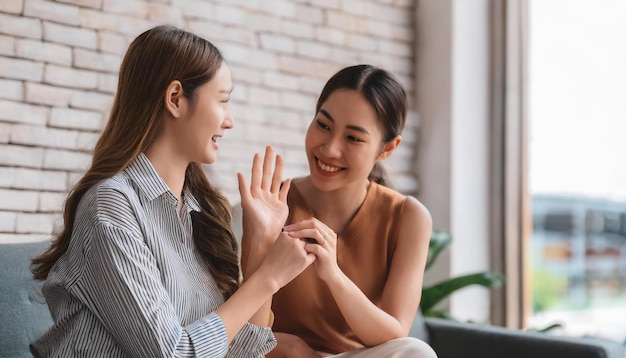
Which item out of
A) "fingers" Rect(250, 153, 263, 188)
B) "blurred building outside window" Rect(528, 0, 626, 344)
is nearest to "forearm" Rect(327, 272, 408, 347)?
"fingers" Rect(250, 153, 263, 188)

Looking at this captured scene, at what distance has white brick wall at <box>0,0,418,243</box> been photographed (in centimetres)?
249

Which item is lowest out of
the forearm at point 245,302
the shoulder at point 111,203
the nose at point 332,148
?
the forearm at point 245,302

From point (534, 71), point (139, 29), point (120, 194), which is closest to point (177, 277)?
point (120, 194)

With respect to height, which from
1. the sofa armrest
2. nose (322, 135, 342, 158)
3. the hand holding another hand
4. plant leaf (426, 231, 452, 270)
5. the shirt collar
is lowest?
the sofa armrest

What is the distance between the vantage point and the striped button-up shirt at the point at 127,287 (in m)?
1.32

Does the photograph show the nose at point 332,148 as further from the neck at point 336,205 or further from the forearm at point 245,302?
the forearm at point 245,302

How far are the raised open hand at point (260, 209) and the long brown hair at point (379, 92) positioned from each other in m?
0.34

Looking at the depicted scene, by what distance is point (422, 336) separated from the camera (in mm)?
2521

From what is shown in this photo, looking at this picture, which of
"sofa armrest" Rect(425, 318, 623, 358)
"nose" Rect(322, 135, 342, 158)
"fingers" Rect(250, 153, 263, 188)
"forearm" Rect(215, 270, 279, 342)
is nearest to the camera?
"forearm" Rect(215, 270, 279, 342)

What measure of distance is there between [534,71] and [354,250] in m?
1.93

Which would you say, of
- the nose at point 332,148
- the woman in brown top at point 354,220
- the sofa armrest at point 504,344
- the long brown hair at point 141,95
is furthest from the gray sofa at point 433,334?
the nose at point 332,148

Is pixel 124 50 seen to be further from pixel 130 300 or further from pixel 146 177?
pixel 130 300

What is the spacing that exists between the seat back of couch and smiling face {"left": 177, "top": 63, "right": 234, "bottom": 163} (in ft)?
2.10

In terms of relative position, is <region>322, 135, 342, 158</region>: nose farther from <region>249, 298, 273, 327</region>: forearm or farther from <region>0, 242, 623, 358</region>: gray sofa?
<region>0, 242, 623, 358</region>: gray sofa
